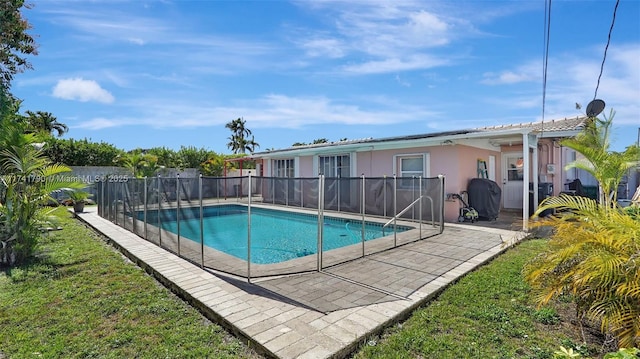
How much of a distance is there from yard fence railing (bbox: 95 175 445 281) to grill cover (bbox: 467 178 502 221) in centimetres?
267

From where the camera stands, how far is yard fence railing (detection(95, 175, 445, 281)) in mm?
5527

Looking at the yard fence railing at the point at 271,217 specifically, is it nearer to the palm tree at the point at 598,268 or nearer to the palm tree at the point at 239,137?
the palm tree at the point at 598,268

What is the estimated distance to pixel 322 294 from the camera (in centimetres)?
411

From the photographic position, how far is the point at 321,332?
3.09 metres

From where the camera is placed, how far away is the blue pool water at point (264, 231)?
589 centimetres

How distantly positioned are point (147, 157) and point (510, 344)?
20524 millimetres

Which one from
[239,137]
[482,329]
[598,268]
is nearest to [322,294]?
[482,329]

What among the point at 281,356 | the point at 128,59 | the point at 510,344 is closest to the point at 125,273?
the point at 281,356

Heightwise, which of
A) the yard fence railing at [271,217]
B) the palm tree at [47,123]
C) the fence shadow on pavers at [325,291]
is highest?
the palm tree at [47,123]

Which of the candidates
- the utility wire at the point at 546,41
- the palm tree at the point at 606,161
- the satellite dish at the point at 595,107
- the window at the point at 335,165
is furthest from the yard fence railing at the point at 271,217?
the satellite dish at the point at 595,107

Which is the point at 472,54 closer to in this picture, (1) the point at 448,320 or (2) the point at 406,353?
(1) the point at 448,320

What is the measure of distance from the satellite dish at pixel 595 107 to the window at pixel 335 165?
8.05 m

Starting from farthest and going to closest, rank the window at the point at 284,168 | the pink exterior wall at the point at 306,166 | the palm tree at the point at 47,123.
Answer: the palm tree at the point at 47,123 → the window at the point at 284,168 → the pink exterior wall at the point at 306,166

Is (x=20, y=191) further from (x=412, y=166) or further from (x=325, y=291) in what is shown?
(x=412, y=166)
